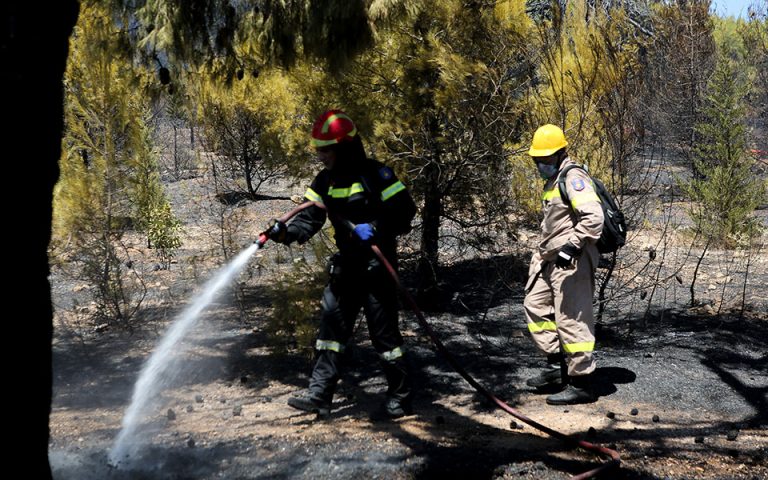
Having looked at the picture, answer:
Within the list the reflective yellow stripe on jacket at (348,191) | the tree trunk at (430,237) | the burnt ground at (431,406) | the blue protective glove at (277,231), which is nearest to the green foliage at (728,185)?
the burnt ground at (431,406)

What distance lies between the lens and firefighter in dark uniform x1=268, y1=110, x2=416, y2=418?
4.80m

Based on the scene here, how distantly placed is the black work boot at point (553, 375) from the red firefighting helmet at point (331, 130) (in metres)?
2.14

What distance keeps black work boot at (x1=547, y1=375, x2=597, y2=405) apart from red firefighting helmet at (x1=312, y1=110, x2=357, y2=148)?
219 centimetres

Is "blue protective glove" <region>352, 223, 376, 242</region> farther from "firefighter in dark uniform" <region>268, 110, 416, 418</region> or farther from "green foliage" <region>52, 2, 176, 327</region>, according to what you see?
"green foliage" <region>52, 2, 176, 327</region>

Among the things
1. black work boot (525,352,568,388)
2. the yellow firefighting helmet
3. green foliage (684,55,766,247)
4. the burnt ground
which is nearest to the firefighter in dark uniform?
the burnt ground

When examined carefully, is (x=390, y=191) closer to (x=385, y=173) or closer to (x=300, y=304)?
(x=385, y=173)

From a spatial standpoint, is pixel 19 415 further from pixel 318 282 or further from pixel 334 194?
pixel 318 282

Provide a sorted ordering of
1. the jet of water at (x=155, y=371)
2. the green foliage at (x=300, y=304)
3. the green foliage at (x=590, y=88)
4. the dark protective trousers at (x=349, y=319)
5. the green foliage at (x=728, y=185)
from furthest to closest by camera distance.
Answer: the green foliage at (x=728, y=185) < the green foliage at (x=590, y=88) < the green foliage at (x=300, y=304) < the dark protective trousers at (x=349, y=319) < the jet of water at (x=155, y=371)

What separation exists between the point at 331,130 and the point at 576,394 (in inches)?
93.2

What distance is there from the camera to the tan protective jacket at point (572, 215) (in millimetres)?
4930

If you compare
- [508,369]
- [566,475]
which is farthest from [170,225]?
[566,475]

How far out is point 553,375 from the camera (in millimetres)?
5422

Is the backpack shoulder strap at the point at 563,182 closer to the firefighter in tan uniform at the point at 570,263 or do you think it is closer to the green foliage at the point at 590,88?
the firefighter in tan uniform at the point at 570,263

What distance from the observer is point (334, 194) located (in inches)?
193
